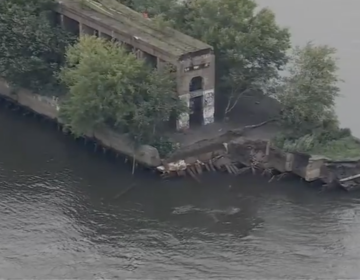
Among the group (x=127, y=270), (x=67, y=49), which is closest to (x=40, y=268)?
(x=127, y=270)

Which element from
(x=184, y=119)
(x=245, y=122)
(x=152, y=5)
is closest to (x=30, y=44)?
(x=152, y=5)

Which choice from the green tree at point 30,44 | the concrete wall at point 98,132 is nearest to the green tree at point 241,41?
the concrete wall at point 98,132

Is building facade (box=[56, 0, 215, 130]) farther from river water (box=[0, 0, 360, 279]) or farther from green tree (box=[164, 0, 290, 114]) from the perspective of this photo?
river water (box=[0, 0, 360, 279])

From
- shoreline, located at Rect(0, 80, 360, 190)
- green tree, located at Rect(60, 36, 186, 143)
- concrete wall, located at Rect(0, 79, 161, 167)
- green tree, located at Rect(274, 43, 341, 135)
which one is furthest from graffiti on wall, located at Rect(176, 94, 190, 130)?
green tree, located at Rect(274, 43, 341, 135)

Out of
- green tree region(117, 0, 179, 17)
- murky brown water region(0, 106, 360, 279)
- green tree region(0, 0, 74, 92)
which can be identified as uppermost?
green tree region(117, 0, 179, 17)

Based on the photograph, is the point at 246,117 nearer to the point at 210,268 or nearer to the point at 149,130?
the point at 149,130

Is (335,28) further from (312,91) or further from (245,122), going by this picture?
(312,91)
